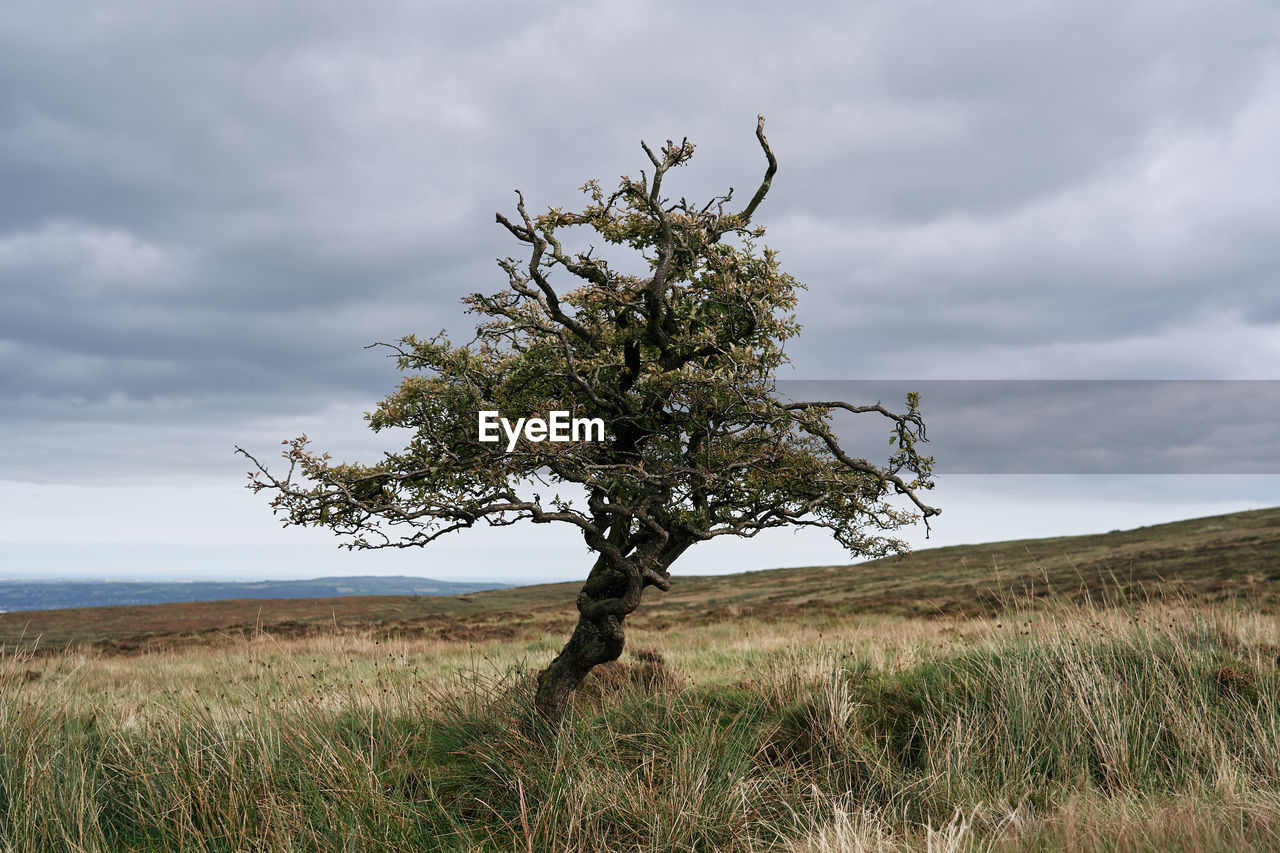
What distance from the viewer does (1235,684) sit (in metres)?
10.1

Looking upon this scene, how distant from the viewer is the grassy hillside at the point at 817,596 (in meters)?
32.5

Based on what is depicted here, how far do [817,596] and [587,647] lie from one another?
135 feet

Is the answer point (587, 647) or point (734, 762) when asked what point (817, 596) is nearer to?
point (587, 647)

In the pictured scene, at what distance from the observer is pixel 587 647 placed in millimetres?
9422

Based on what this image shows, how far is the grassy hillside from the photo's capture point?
3247 cm

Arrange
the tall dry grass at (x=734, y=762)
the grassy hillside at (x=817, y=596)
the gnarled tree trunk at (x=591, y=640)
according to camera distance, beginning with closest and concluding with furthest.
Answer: the tall dry grass at (x=734, y=762) → the gnarled tree trunk at (x=591, y=640) → the grassy hillside at (x=817, y=596)

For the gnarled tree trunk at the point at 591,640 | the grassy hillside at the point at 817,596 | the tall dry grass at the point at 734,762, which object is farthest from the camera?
the grassy hillside at the point at 817,596

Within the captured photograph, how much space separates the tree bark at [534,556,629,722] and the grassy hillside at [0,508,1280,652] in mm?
14945

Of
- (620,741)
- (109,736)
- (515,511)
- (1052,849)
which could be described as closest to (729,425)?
(515,511)

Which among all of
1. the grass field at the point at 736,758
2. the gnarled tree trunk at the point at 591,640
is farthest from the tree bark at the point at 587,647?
the grass field at the point at 736,758

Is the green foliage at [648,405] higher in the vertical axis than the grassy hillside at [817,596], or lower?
higher

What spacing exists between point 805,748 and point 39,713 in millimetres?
9080

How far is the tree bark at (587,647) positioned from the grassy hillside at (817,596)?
14945 mm

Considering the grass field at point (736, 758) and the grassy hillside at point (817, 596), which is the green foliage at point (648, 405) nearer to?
the grass field at point (736, 758)
